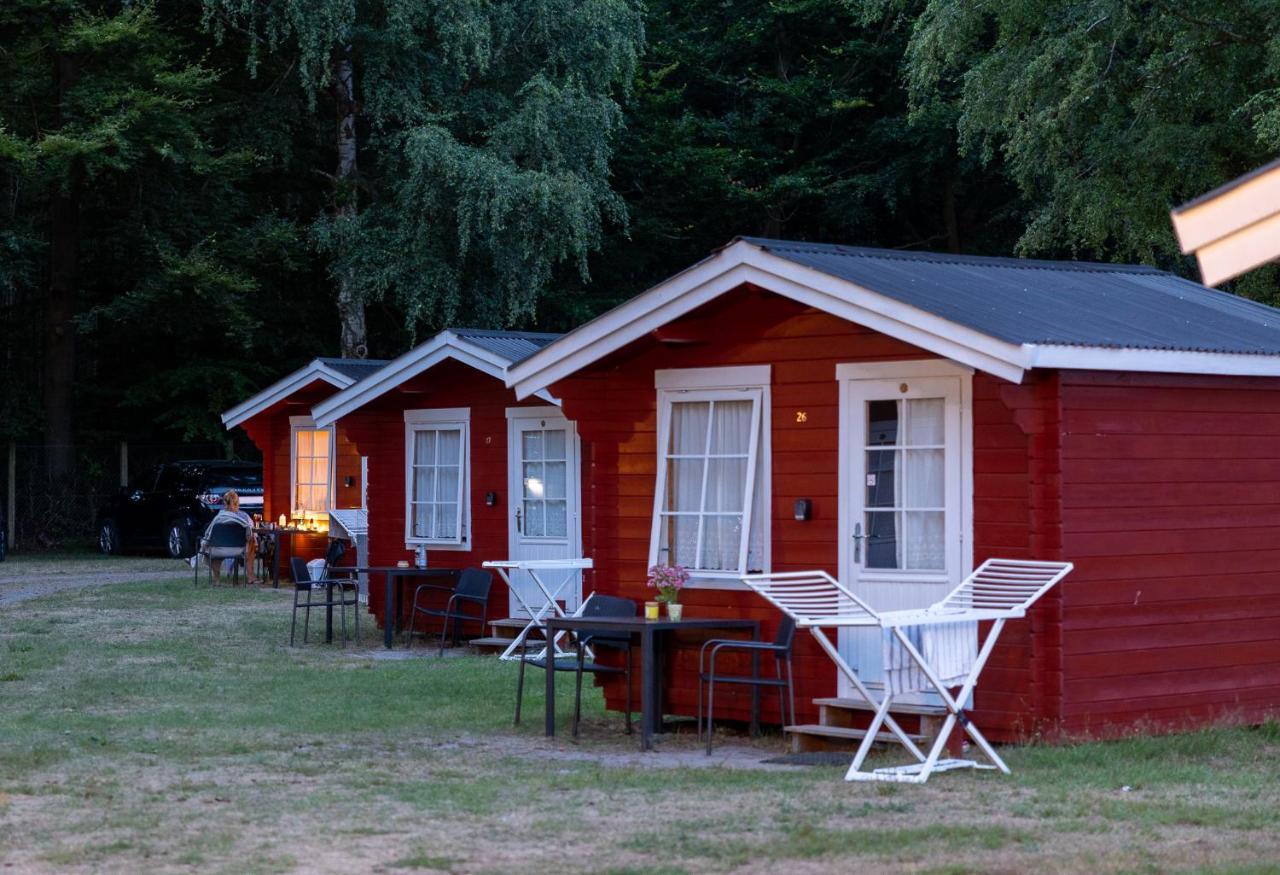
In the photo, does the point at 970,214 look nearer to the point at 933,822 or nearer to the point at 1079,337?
the point at 1079,337

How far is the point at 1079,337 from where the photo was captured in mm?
9648

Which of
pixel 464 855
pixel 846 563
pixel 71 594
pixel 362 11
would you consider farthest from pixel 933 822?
pixel 362 11

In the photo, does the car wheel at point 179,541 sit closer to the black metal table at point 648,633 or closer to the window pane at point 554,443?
the window pane at point 554,443

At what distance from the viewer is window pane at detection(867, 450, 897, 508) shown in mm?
10336

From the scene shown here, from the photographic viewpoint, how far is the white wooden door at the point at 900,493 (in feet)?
32.9

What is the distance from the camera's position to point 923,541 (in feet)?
33.5

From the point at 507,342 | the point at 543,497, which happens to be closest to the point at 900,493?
the point at 543,497

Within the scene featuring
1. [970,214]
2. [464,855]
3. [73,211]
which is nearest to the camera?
[464,855]

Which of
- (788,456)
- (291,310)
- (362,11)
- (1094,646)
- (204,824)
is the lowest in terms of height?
(204,824)

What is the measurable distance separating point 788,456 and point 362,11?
19223 mm

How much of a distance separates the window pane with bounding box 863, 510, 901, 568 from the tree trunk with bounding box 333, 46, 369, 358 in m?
19.2

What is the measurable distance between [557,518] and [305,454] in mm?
8594

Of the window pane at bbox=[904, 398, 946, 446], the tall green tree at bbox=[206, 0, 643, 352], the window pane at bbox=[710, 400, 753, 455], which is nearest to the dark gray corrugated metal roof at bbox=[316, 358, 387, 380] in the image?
the tall green tree at bbox=[206, 0, 643, 352]

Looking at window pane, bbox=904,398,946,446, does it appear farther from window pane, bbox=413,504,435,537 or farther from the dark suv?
the dark suv
